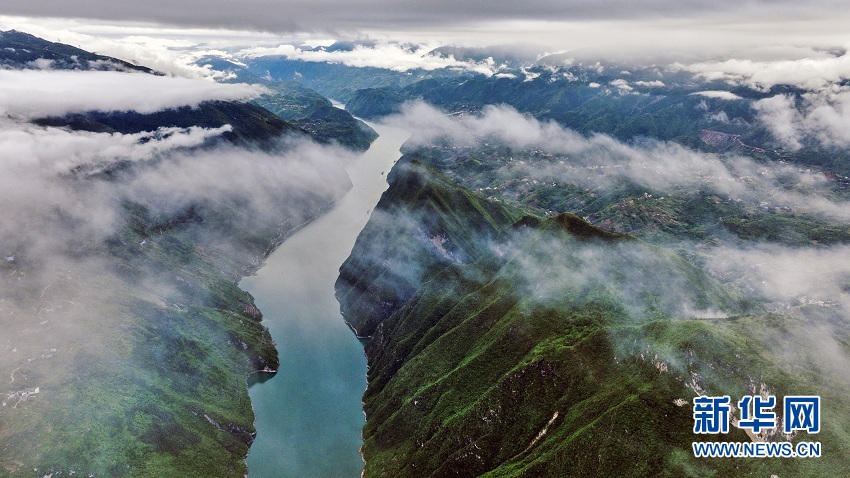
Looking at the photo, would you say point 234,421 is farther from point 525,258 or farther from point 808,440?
point 808,440

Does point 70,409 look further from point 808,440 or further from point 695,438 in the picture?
point 808,440

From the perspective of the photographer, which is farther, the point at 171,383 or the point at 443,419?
the point at 171,383

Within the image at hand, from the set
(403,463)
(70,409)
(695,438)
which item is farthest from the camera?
(70,409)

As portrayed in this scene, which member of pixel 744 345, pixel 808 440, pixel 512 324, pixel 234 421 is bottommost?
pixel 234 421

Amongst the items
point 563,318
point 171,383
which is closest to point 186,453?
point 171,383

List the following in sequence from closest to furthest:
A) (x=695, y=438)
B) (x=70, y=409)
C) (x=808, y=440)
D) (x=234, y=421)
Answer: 1. (x=808, y=440)
2. (x=695, y=438)
3. (x=70, y=409)
4. (x=234, y=421)

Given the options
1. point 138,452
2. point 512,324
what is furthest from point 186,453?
point 512,324

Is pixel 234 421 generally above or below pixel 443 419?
below
